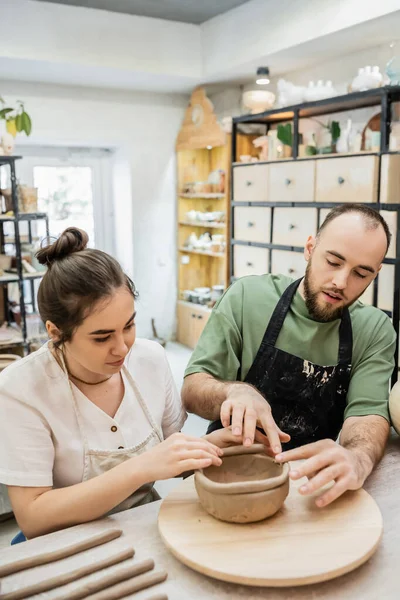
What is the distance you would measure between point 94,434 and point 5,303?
A: 125 inches

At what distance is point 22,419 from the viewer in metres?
1.10

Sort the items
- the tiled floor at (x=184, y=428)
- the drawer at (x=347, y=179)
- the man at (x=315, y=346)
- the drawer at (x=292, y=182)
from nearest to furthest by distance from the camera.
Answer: the man at (x=315, y=346), the tiled floor at (x=184, y=428), the drawer at (x=347, y=179), the drawer at (x=292, y=182)

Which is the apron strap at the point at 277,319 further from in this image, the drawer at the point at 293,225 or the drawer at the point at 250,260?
the drawer at the point at 250,260

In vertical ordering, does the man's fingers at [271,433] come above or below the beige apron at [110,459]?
above

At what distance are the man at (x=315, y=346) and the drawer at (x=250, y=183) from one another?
2.50 m

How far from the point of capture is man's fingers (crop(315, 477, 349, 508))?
98cm

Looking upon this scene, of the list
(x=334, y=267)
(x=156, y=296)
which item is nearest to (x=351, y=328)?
(x=334, y=267)

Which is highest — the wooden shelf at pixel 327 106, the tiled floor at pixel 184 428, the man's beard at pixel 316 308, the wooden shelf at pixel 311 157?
the wooden shelf at pixel 327 106

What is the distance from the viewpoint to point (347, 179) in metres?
3.28

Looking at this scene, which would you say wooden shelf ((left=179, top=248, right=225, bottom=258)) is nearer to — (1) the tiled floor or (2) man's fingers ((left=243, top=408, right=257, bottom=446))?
(1) the tiled floor

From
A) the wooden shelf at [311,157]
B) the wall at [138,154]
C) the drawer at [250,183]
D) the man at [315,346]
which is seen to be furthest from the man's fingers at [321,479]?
the wall at [138,154]

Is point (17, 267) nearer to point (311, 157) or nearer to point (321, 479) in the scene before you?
point (311, 157)

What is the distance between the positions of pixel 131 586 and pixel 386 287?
2612mm

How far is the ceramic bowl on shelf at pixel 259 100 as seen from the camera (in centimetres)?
414
